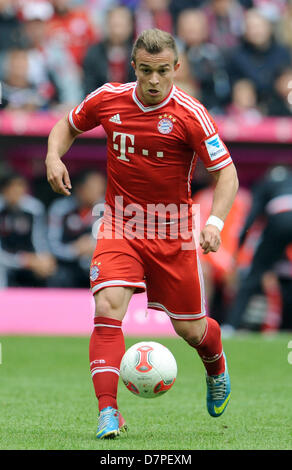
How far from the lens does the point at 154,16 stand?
14414 mm

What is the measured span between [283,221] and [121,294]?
6029mm

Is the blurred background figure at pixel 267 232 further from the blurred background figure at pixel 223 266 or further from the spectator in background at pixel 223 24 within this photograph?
the spectator in background at pixel 223 24

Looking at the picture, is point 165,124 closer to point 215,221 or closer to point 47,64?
point 215,221

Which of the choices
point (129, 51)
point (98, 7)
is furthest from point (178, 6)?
point (129, 51)

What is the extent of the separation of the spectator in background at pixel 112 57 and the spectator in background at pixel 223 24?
5.58 feet

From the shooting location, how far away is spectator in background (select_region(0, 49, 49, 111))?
41.1 feet

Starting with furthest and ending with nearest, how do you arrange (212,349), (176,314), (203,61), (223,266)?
(203,61)
(223,266)
(212,349)
(176,314)

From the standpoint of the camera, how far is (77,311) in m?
12.0

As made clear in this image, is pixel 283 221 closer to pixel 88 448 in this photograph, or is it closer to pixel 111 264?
pixel 111 264

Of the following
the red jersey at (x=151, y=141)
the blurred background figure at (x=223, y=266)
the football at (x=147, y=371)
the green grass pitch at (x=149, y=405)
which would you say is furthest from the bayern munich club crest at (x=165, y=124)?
the blurred background figure at (x=223, y=266)

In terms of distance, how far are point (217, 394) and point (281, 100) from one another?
7844mm

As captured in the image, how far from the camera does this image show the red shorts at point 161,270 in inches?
229

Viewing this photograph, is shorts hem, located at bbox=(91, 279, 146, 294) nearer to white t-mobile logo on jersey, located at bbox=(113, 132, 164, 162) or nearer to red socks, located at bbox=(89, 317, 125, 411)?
red socks, located at bbox=(89, 317, 125, 411)

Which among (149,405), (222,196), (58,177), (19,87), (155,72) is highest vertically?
(19,87)
